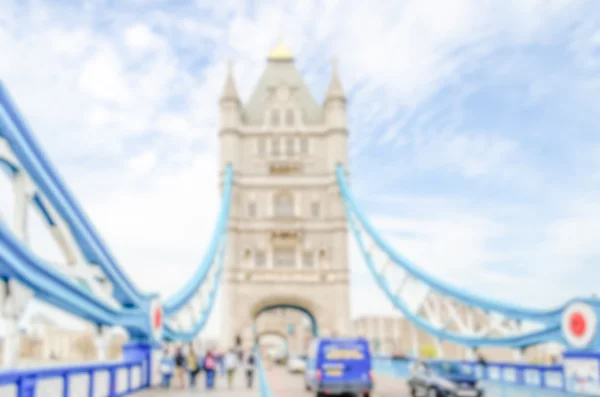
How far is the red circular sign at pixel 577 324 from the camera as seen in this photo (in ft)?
60.4

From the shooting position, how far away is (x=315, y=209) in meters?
52.4

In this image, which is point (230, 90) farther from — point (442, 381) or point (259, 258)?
point (442, 381)

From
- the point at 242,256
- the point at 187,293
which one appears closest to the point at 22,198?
the point at 187,293

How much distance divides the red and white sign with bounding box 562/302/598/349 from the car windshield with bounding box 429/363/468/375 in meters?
3.31

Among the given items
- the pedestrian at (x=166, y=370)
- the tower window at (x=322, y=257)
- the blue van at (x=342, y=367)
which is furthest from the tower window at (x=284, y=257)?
the blue van at (x=342, y=367)

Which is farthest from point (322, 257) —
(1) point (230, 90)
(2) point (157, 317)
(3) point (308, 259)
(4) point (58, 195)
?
(4) point (58, 195)

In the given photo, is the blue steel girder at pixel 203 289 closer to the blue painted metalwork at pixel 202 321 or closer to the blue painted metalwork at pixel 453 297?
the blue painted metalwork at pixel 202 321

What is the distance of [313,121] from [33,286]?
44300mm

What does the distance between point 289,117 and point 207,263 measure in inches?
766

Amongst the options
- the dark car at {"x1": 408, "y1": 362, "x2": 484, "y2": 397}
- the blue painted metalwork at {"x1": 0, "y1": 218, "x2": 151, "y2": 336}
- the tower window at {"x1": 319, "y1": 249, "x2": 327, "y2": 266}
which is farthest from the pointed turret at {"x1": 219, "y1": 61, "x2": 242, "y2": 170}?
the dark car at {"x1": 408, "y1": 362, "x2": 484, "y2": 397}

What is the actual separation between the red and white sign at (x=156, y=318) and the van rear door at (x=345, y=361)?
5.46 metres

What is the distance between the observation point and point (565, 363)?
664 inches

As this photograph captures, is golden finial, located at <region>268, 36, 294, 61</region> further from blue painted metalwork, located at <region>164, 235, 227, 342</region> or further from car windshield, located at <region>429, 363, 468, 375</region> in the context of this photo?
car windshield, located at <region>429, 363, 468, 375</region>

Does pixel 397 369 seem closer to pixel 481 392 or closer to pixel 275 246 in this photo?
pixel 481 392
